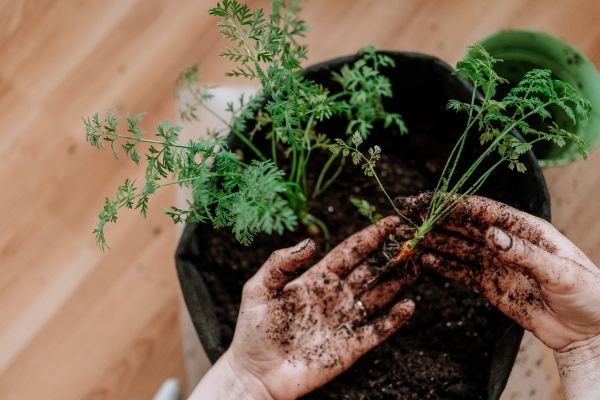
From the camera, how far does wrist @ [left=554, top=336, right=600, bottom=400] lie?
109 cm

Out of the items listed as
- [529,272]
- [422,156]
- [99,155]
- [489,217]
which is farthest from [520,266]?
[99,155]

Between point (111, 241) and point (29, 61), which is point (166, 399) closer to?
point (111, 241)

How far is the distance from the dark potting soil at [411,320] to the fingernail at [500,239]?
38 cm

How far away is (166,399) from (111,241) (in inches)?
17.5

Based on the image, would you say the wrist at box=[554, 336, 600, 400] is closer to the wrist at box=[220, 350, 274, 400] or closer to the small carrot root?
the small carrot root

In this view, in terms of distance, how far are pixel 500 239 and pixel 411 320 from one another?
43 cm

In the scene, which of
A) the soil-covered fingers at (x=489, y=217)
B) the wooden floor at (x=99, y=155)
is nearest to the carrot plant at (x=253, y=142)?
the soil-covered fingers at (x=489, y=217)

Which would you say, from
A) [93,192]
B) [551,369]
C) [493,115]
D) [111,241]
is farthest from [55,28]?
[551,369]

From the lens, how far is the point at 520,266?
1.00 meters

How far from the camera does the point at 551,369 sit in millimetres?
1460

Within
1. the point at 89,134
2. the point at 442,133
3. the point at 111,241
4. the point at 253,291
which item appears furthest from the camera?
the point at 111,241

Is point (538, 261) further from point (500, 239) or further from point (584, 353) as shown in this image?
point (584, 353)

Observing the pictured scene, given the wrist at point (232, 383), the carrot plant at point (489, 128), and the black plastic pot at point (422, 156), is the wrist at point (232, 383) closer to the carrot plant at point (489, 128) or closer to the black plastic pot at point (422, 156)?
the black plastic pot at point (422, 156)

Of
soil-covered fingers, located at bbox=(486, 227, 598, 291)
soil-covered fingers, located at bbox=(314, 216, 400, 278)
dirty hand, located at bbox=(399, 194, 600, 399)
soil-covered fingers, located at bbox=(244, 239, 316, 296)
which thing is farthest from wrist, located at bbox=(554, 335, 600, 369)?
soil-covered fingers, located at bbox=(244, 239, 316, 296)
